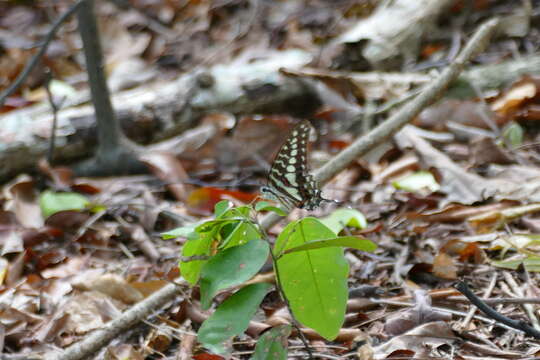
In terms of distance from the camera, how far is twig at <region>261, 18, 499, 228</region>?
8.55ft

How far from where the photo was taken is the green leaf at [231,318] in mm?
1499

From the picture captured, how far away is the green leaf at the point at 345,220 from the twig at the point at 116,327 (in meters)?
0.69

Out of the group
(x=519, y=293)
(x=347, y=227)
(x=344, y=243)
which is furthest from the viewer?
(x=347, y=227)

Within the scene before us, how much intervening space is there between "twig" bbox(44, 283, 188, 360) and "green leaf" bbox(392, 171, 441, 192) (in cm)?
130

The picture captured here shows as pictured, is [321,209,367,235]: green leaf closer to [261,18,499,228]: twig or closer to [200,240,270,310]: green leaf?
[261,18,499,228]: twig

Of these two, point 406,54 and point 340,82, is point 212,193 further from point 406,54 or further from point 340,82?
point 406,54

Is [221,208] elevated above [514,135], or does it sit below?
above

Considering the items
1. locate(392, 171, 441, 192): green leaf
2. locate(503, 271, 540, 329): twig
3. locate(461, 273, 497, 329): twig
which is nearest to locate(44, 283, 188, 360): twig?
locate(461, 273, 497, 329): twig

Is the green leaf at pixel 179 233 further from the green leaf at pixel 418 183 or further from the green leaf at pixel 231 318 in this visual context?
the green leaf at pixel 418 183

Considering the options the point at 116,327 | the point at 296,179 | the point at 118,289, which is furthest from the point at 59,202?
the point at 296,179

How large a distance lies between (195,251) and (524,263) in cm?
120

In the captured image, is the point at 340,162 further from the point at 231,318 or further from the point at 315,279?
the point at 231,318

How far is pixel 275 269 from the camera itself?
62.7 inches

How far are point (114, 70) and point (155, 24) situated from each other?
1.01m
